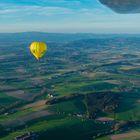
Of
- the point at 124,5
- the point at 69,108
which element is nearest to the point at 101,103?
the point at 69,108

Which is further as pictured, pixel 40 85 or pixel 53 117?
pixel 40 85

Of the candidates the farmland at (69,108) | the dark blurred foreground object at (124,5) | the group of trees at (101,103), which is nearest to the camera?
the dark blurred foreground object at (124,5)

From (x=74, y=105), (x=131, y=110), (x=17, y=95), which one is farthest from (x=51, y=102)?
(x=131, y=110)

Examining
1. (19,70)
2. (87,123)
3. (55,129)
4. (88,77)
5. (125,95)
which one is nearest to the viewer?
(55,129)

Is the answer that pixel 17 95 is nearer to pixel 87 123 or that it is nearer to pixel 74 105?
pixel 74 105

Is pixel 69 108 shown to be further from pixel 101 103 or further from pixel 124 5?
pixel 124 5

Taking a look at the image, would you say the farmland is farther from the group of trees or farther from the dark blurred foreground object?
the dark blurred foreground object

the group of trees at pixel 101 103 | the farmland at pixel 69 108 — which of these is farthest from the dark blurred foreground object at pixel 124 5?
the group of trees at pixel 101 103

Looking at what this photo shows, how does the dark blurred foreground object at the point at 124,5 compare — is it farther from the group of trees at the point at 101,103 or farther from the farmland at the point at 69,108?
the group of trees at the point at 101,103
